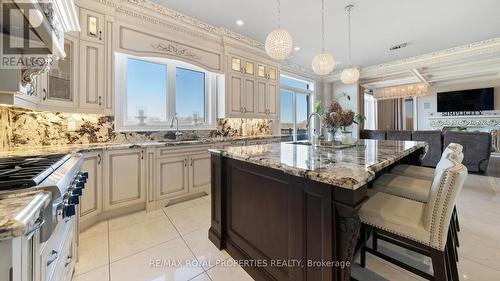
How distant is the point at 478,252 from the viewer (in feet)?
5.85

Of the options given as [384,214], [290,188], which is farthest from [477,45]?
[290,188]

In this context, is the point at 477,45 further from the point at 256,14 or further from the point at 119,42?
the point at 119,42

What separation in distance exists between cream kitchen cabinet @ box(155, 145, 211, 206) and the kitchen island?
1.16 metres

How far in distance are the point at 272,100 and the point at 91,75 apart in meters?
3.34

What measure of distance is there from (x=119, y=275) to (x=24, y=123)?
6.51 ft

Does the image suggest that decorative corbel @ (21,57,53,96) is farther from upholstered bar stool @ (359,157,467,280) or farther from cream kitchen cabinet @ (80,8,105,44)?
upholstered bar stool @ (359,157,467,280)

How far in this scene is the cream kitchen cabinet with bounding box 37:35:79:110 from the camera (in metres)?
2.07

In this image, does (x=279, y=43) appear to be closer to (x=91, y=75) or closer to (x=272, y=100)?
(x=91, y=75)

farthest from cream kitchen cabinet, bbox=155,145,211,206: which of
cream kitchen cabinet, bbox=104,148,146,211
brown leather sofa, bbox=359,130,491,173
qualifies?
brown leather sofa, bbox=359,130,491,173

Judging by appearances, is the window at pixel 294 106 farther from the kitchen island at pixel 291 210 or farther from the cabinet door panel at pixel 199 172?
the kitchen island at pixel 291 210

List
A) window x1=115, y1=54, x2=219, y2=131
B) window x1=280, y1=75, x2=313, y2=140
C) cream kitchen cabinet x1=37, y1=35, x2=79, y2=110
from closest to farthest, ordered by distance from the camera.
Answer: cream kitchen cabinet x1=37, y1=35, x2=79, y2=110, window x1=115, y1=54, x2=219, y2=131, window x1=280, y1=75, x2=313, y2=140

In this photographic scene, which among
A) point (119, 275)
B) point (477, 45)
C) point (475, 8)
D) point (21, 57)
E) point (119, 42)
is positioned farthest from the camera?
point (477, 45)

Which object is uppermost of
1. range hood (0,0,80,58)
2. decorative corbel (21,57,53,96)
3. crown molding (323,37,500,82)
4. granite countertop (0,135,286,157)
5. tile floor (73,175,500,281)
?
crown molding (323,37,500,82)

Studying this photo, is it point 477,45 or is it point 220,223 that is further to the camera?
point 477,45
